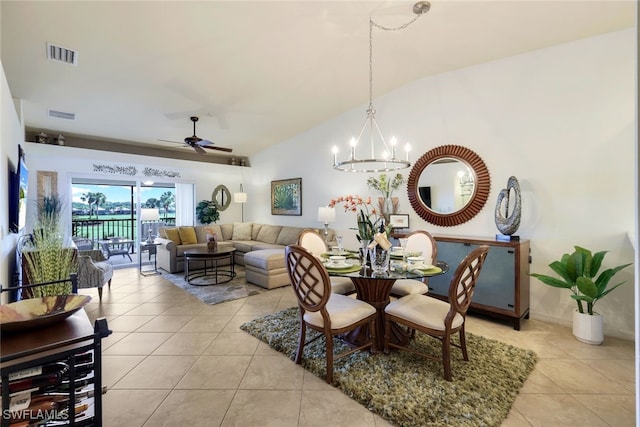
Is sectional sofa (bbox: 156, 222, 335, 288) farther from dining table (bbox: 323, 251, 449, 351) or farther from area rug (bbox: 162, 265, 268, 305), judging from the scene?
dining table (bbox: 323, 251, 449, 351)

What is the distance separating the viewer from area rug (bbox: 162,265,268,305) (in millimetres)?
4004

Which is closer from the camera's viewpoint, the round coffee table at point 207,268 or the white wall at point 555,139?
the white wall at point 555,139

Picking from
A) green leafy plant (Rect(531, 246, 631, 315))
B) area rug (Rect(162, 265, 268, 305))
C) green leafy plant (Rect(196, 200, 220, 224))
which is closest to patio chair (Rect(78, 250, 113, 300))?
area rug (Rect(162, 265, 268, 305))

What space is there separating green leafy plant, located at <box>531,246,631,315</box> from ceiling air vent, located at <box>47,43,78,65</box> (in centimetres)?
532

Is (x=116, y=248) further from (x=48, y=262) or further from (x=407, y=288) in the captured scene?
(x=407, y=288)

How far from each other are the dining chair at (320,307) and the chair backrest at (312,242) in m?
1.15

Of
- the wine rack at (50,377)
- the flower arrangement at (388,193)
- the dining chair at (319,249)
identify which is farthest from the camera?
the flower arrangement at (388,193)

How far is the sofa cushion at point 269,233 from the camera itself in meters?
Answer: 6.34

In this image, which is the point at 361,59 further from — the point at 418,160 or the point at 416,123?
the point at 418,160

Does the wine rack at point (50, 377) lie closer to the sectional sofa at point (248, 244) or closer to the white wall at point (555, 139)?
the sectional sofa at point (248, 244)

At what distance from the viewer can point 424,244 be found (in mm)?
3244

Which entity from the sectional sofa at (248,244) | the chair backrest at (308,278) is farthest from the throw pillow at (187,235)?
the chair backrest at (308,278)

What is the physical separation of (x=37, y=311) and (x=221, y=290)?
3075 mm

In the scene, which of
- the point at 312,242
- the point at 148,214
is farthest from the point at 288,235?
the point at 148,214
